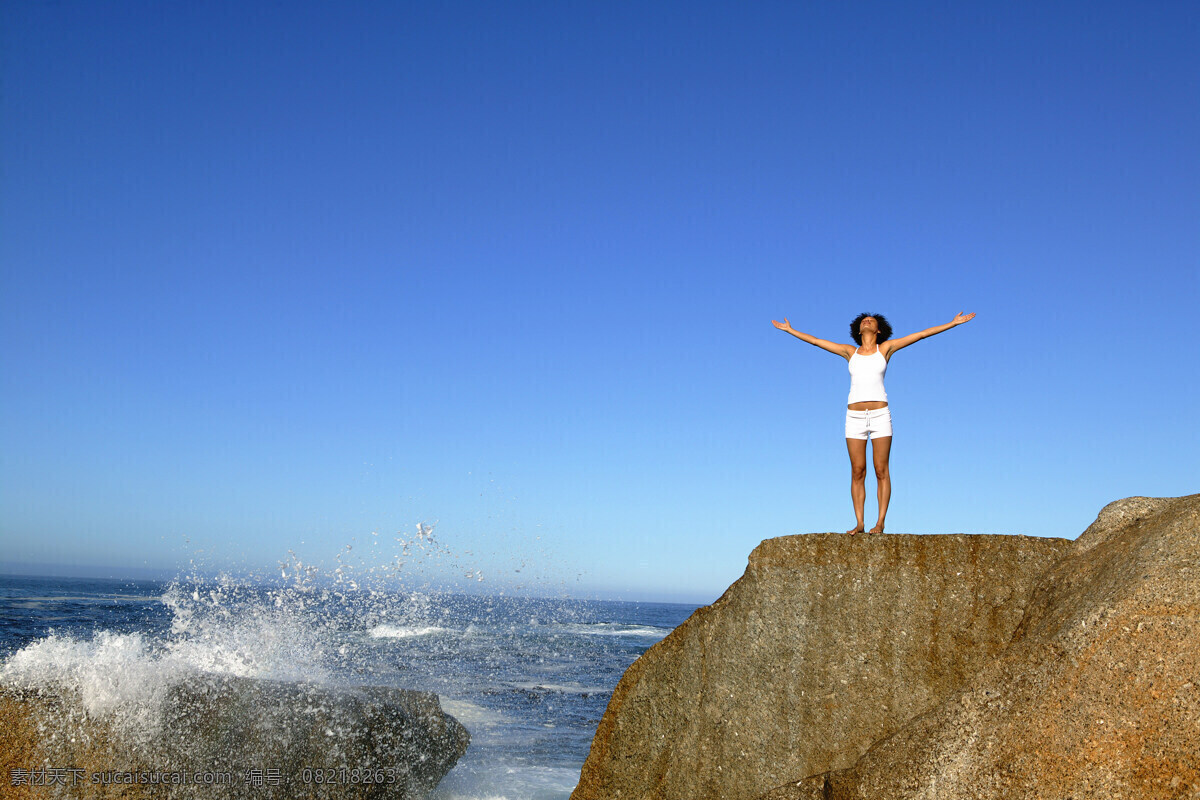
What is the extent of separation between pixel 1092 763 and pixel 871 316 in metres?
3.44

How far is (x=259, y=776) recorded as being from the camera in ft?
22.7

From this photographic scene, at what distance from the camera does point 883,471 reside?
557 cm

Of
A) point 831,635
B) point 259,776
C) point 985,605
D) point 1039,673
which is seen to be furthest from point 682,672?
point 259,776

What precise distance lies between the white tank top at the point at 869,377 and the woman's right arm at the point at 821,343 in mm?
175

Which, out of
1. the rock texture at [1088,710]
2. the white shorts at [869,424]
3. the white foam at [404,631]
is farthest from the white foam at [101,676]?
the white foam at [404,631]

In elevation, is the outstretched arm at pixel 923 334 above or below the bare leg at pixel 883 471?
above

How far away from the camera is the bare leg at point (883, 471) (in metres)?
5.53

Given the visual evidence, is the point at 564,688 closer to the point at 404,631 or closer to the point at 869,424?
the point at 869,424

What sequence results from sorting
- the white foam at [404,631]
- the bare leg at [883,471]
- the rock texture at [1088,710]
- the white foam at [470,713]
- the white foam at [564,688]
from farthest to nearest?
the white foam at [404,631] < the white foam at [564,688] < the white foam at [470,713] < the bare leg at [883,471] < the rock texture at [1088,710]

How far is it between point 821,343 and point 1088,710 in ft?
10.9

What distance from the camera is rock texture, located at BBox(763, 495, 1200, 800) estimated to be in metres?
3.11

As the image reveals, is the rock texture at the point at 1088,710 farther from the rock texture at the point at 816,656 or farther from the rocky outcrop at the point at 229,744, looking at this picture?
the rocky outcrop at the point at 229,744

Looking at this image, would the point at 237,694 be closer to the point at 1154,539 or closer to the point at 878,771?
the point at 878,771

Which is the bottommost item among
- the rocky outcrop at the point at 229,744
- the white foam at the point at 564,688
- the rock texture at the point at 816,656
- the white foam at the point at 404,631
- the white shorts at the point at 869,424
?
the white foam at the point at 404,631
